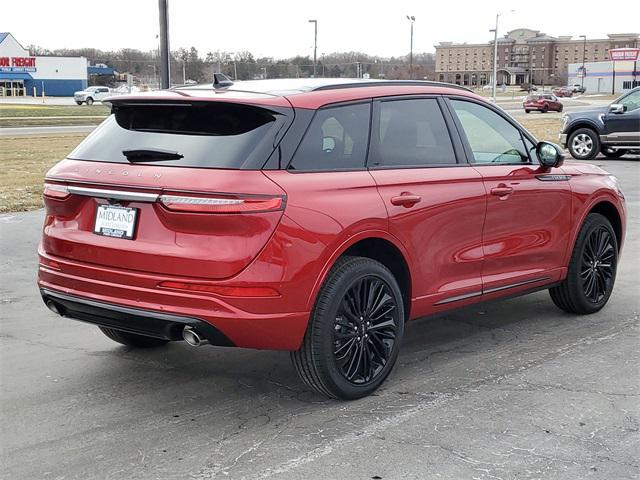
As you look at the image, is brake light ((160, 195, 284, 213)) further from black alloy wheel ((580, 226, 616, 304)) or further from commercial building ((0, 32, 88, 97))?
commercial building ((0, 32, 88, 97))

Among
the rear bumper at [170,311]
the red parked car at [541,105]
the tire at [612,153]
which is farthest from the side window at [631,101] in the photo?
the red parked car at [541,105]

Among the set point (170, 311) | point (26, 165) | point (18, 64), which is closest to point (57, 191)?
point (170, 311)

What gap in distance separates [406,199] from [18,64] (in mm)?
98077

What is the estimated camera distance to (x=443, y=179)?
17.0ft

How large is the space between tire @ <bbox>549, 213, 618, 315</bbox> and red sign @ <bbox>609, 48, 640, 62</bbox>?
4937 inches

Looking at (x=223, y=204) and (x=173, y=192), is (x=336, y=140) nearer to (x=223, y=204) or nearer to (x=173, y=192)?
(x=223, y=204)

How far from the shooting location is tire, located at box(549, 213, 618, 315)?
6.43 meters

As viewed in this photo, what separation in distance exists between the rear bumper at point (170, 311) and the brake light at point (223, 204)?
0.38 metres

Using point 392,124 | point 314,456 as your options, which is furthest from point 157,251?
point 392,124

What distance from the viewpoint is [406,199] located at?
16.0 feet

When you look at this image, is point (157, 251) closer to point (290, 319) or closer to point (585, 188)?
point (290, 319)

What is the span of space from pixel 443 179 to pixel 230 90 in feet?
4.61

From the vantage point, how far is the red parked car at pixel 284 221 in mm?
4137

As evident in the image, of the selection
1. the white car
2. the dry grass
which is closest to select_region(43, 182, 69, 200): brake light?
the dry grass
